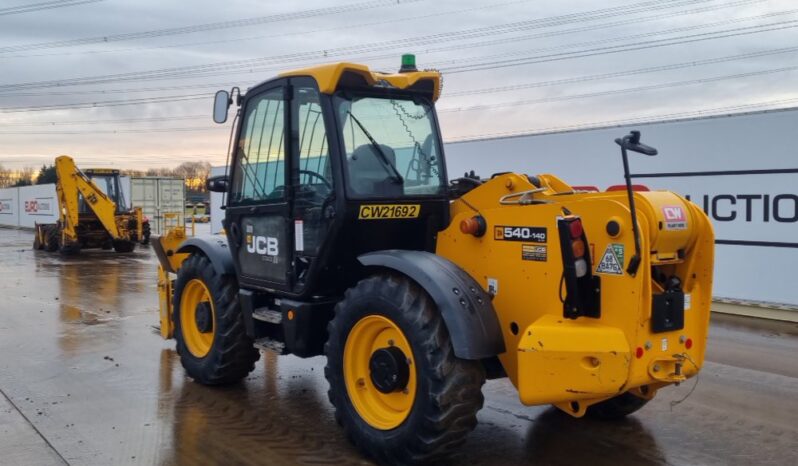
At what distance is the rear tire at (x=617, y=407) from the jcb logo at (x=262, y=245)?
8.92ft

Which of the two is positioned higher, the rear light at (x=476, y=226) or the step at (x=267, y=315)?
the rear light at (x=476, y=226)

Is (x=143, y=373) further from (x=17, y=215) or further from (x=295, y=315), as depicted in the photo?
(x=17, y=215)

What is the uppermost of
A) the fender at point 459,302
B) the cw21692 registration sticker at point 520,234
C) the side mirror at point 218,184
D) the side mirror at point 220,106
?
the side mirror at point 220,106

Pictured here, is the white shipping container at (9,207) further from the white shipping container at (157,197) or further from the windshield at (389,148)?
the windshield at (389,148)

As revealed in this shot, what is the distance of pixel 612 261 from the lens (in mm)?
3984

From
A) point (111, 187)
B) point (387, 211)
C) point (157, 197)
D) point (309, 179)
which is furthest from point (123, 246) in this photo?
point (387, 211)

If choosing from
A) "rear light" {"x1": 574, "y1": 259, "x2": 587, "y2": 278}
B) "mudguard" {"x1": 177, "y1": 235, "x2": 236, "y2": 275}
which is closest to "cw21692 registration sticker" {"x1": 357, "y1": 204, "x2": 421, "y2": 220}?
"rear light" {"x1": 574, "y1": 259, "x2": 587, "y2": 278}

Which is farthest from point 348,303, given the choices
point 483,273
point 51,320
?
point 51,320

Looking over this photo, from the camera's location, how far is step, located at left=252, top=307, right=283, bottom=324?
554cm


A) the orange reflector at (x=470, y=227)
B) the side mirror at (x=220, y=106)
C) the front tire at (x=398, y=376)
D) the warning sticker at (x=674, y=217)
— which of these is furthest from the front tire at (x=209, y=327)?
the warning sticker at (x=674, y=217)

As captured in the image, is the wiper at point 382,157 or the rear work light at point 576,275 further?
the wiper at point 382,157

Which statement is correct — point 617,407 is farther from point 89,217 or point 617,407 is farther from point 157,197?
point 157,197

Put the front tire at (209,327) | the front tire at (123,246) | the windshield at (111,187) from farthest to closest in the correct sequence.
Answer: the windshield at (111,187)
the front tire at (123,246)
the front tire at (209,327)

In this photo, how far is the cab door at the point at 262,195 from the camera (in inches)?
216
